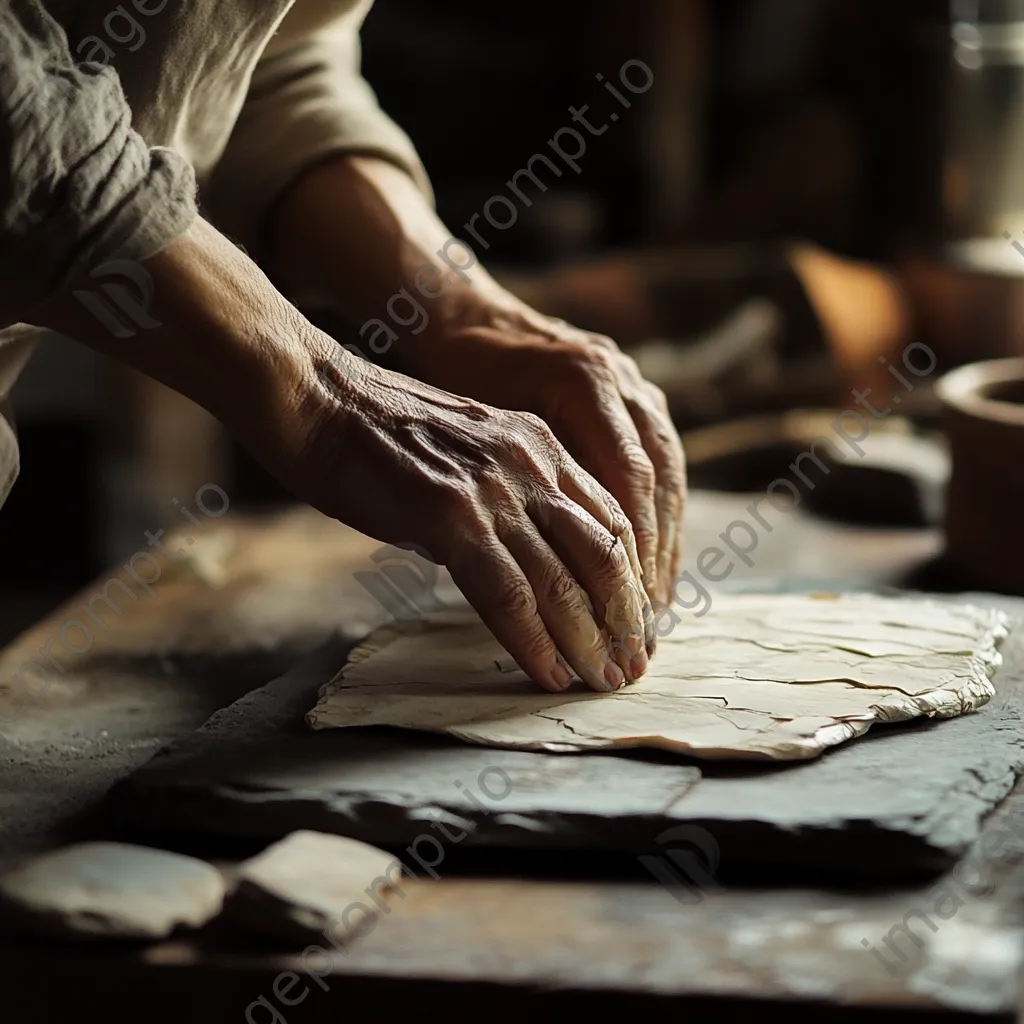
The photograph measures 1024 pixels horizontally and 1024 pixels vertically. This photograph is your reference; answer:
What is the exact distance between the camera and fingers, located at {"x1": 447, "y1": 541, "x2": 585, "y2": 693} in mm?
1197

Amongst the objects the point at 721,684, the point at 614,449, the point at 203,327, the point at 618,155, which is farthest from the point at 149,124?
the point at 618,155

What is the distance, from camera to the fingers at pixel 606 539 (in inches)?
49.2

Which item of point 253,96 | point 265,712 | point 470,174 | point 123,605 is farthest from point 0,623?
point 265,712

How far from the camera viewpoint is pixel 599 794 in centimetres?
107

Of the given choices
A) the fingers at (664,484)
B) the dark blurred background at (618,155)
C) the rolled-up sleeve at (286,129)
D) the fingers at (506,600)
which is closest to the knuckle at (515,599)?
the fingers at (506,600)

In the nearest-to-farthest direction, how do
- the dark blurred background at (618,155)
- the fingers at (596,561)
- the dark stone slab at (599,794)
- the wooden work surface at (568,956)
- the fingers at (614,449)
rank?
the wooden work surface at (568,956) < the dark stone slab at (599,794) < the fingers at (596,561) < the fingers at (614,449) < the dark blurred background at (618,155)

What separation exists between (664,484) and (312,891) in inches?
28.9

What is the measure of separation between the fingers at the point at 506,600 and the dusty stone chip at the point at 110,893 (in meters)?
0.32

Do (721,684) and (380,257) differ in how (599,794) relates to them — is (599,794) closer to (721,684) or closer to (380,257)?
(721,684)

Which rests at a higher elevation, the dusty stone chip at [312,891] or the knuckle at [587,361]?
the knuckle at [587,361]

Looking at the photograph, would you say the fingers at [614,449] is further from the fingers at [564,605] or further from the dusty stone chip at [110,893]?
the dusty stone chip at [110,893]

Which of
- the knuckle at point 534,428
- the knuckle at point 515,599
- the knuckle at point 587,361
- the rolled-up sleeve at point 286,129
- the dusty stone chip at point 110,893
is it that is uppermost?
the rolled-up sleeve at point 286,129

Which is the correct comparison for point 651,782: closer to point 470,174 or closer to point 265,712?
point 265,712

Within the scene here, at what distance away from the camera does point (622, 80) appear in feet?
13.0
